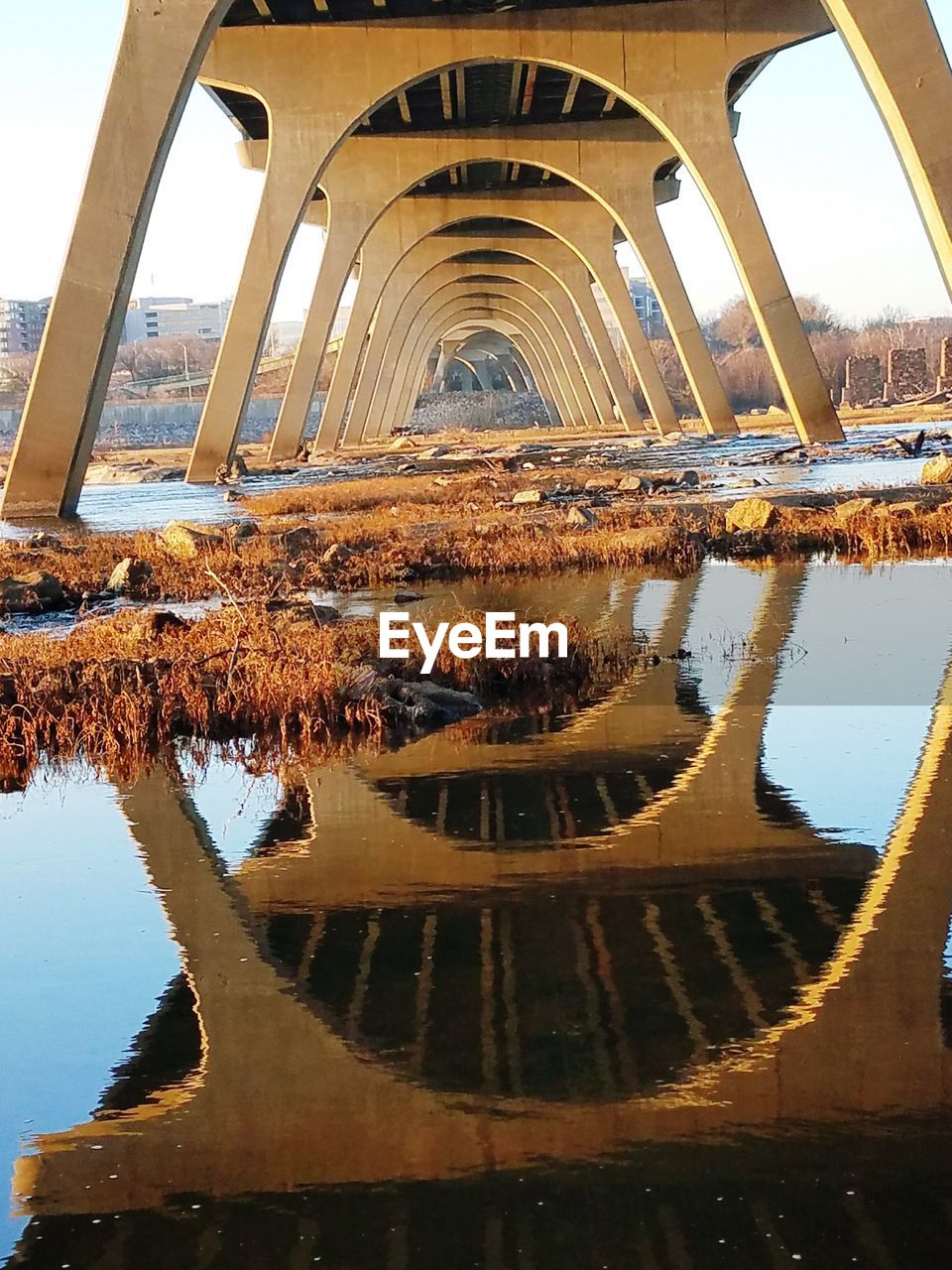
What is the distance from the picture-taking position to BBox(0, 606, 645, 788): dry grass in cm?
786

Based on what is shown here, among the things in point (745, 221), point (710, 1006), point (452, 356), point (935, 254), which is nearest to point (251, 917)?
point (710, 1006)

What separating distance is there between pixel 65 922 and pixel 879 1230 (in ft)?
10.00

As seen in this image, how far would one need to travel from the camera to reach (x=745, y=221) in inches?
1324

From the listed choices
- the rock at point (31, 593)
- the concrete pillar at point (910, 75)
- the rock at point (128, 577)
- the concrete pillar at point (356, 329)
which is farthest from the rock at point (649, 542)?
the concrete pillar at point (356, 329)

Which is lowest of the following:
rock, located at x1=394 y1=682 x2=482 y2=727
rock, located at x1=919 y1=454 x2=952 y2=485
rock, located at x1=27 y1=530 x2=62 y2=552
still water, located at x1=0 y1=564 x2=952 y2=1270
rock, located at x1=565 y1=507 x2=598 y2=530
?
still water, located at x1=0 y1=564 x2=952 y2=1270

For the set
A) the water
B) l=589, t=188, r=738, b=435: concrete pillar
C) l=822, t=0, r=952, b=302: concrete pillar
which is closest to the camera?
l=822, t=0, r=952, b=302: concrete pillar

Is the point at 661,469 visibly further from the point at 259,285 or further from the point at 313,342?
the point at 313,342

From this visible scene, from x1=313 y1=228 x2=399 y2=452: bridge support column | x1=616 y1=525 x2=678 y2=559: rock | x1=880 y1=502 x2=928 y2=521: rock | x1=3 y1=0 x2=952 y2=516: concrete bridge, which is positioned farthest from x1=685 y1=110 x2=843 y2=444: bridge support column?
x1=313 y1=228 x2=399 y2=452: bridge support column

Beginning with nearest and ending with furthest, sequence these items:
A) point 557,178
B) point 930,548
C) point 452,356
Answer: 1. point 930,548
2. point 557,178
3. point 452,356

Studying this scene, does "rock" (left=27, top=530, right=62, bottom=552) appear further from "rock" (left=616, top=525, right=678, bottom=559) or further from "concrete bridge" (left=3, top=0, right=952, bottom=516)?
"rock" (left=616, top=525, right=678, bottom=559)

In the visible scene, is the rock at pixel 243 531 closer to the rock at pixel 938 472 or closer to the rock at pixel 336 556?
the rock at pixel 336 556

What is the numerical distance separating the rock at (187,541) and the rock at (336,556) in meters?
1.38

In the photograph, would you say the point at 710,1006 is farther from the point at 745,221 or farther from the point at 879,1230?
the point at 745,221

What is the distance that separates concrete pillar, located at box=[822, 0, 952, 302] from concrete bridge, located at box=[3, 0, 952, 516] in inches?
1.0
